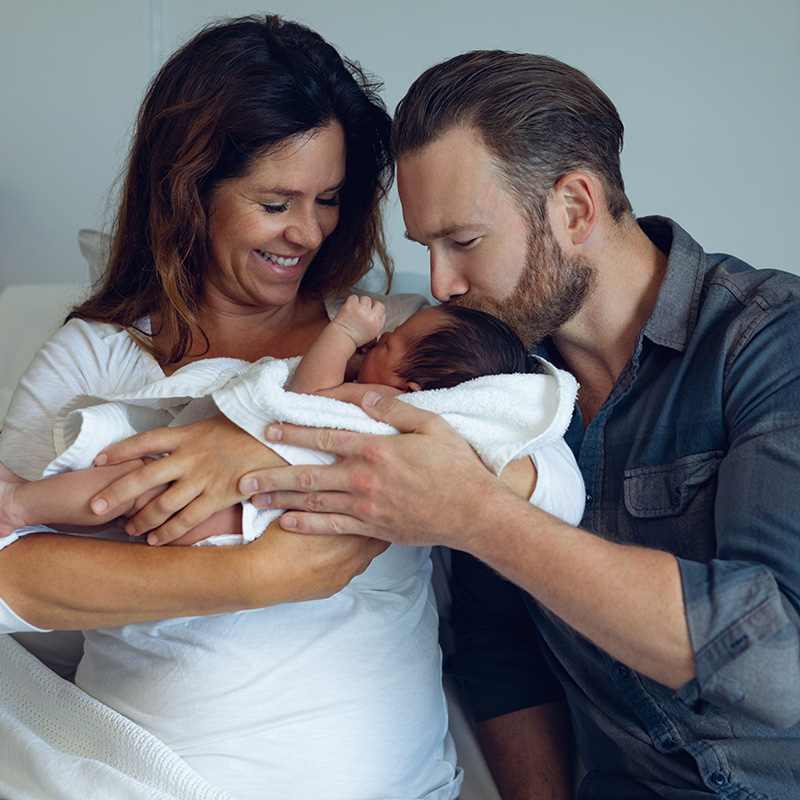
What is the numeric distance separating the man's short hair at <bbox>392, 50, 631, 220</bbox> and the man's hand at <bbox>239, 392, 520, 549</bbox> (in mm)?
600

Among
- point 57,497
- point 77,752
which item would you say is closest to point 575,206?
point 57,497

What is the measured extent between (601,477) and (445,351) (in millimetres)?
411

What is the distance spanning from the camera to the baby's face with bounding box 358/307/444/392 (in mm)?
1365

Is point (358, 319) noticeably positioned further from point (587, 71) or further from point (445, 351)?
point (587, 71)

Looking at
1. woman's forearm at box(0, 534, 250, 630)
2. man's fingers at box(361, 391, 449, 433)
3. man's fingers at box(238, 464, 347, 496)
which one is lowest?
woman's forearm at box(0, 534, 250, 630)

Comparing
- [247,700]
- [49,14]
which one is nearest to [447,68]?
[247,700]

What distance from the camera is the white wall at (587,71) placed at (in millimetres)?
2264

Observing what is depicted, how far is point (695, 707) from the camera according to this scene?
50.9 inches

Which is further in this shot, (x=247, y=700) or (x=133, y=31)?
(x=133, y=31)

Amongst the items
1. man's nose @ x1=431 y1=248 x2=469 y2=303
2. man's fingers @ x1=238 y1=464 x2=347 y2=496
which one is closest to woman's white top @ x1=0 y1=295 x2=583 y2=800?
man's fingers @ x1=238 y1=464 x2=347 y2=496

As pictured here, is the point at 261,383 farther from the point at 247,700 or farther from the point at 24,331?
the point at 24,331

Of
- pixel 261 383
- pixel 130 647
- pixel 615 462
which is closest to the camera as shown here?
pixel 261 383

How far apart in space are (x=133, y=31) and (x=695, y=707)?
2.74 metres

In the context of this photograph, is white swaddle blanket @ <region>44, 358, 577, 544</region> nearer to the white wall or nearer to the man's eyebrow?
the man's eyebrow
